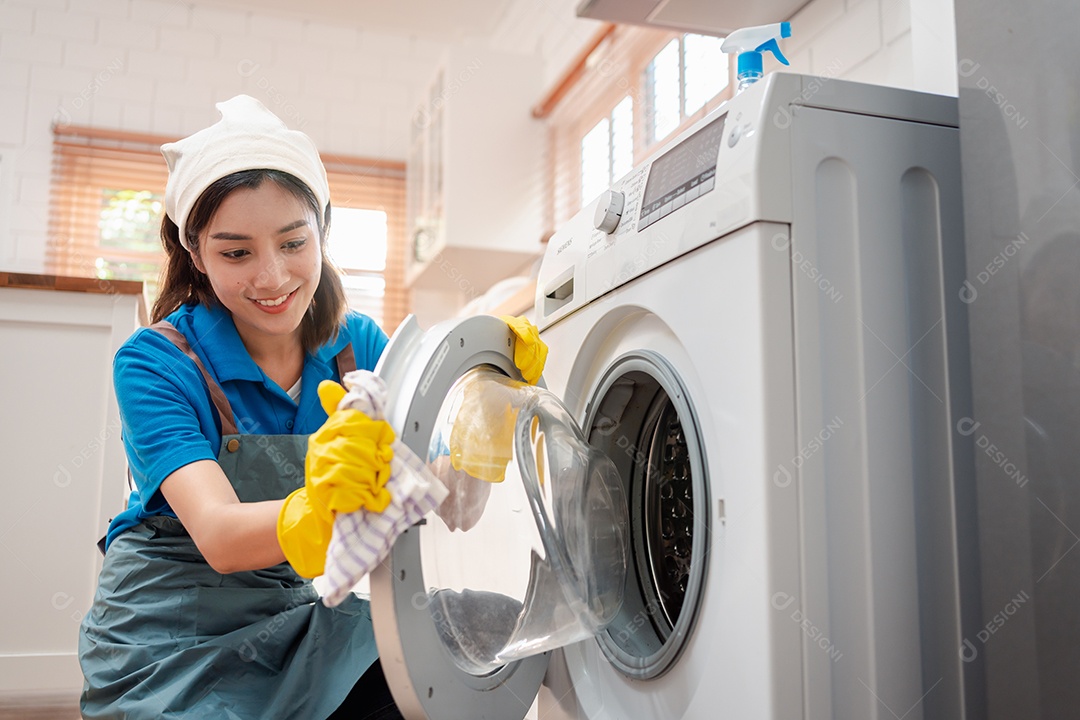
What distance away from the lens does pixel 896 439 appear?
0.88m

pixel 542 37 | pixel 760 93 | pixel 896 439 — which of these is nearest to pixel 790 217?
pixel 760 93

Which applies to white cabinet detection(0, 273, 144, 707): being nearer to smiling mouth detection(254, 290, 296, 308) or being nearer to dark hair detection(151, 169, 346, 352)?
dark hair detection(151, 169, 346, 352)

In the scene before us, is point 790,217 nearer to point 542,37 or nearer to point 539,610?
point 539,610

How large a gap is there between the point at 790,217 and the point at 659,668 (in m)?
0.50

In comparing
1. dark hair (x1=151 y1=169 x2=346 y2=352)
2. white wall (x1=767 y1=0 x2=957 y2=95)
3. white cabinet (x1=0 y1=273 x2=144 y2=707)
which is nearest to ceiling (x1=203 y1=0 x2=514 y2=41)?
white cabinet (x1=0 y1=273 x2=144 y2=707)

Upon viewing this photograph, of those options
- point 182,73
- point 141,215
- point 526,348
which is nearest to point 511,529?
point 526,348

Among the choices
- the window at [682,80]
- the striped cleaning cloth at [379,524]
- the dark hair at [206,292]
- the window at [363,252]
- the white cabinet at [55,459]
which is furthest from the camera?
the window at [363,252]

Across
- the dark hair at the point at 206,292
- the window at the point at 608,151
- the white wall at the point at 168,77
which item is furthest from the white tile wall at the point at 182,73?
the dark hair at the point at 206,292

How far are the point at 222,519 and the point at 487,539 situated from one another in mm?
281

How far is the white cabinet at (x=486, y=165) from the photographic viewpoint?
130 inches

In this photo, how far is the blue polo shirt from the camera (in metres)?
1.04

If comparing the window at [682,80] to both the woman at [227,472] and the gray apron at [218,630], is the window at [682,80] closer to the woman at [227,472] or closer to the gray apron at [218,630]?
the woman at [227,472]

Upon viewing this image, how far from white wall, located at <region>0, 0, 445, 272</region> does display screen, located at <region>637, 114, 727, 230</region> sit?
3.36 metres

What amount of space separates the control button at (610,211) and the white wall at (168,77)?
3.26 metres
